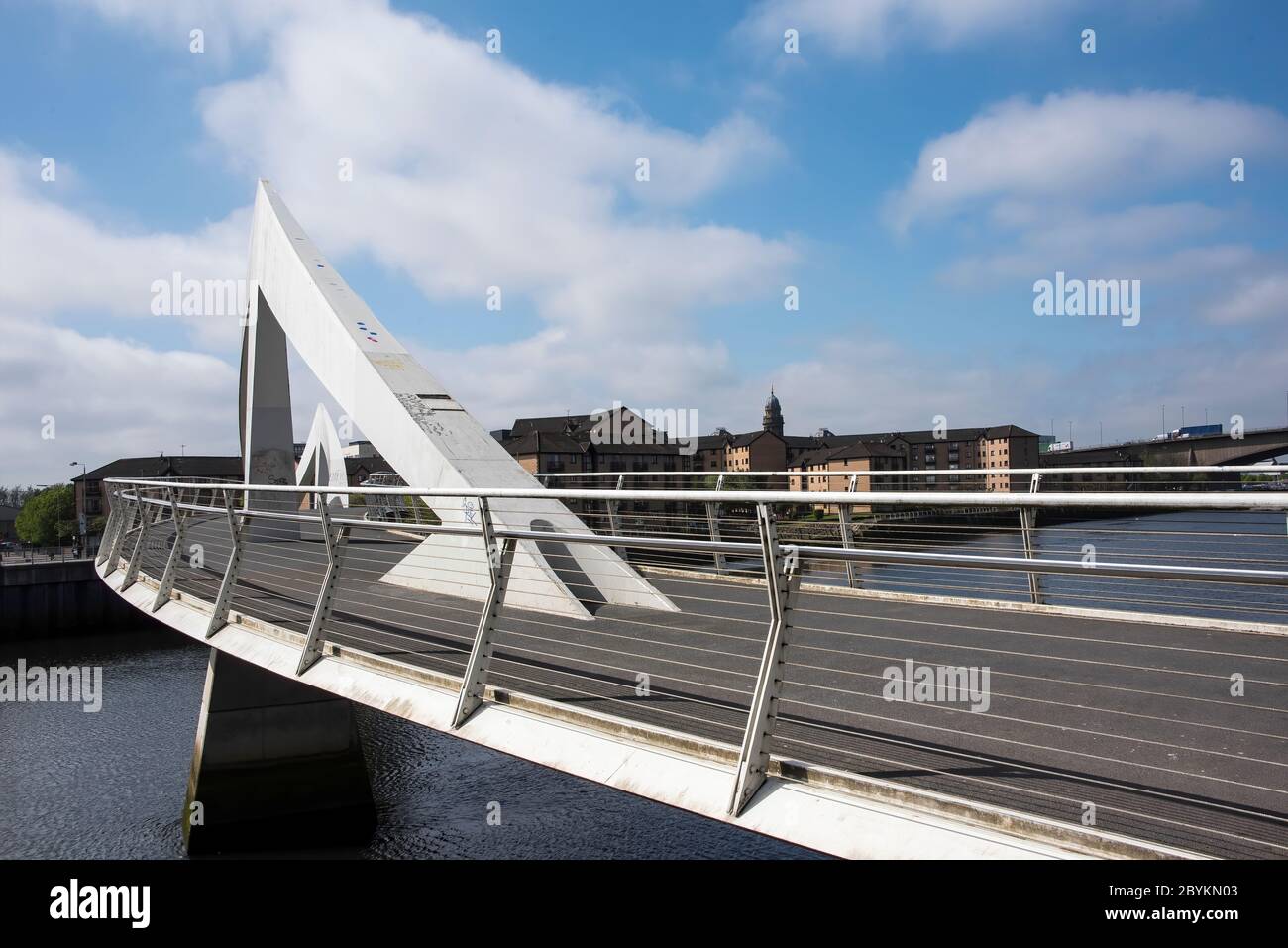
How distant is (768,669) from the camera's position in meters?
3.59

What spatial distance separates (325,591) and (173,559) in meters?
4.04

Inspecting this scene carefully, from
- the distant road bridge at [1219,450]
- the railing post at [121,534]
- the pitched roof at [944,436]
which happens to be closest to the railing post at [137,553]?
the railing post at [121,534]

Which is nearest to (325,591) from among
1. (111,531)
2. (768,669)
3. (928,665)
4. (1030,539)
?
(768,669)

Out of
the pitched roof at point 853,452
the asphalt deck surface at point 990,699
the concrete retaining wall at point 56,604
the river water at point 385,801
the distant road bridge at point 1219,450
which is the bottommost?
the river water at point 385,801

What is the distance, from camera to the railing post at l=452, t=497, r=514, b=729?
4.90 meters

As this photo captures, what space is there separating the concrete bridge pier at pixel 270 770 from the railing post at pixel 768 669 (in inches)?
422

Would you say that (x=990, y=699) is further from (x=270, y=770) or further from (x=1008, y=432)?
(x=1008, y=432)

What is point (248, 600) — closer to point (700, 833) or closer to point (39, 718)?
point (700, 833)

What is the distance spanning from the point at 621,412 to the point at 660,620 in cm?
9479

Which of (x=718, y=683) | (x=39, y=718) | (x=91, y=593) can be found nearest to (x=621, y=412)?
(x=91, y=593)

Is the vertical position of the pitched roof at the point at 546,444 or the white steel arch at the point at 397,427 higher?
the pitched roof at the point at 546,444

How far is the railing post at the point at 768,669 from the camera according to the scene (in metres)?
3.55

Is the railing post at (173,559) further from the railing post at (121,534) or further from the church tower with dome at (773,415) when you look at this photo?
the church tower with dome at (773,415)
